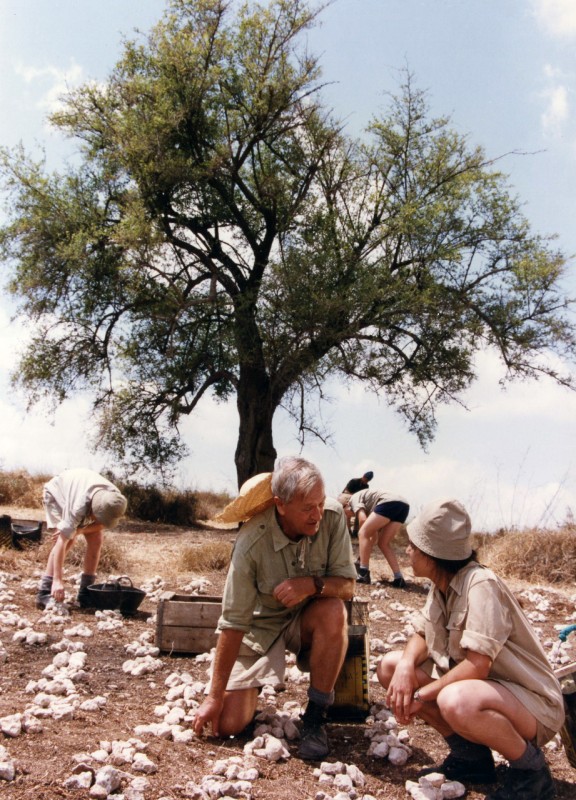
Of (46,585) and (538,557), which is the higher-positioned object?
(538,557)

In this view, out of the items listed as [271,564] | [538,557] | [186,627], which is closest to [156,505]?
[538,557]

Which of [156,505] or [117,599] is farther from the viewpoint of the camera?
[156,505]

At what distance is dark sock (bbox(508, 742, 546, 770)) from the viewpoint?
325 centimetres

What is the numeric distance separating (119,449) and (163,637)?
1368 centimetres

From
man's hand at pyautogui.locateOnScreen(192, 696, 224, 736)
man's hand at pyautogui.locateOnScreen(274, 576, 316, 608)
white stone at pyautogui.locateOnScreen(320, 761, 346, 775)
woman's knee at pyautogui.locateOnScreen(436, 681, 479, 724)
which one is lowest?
white stone at pyautogui.locateOnScreen(320, 761, 346, 775)

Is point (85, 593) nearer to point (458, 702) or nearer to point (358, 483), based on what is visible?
point (458, 702)

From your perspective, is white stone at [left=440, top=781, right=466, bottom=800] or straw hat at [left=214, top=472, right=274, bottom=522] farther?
straw hat at [left=214, top=472, right=274, bottom=522]

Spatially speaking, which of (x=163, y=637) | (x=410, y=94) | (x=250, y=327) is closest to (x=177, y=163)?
(x=250, y=327)

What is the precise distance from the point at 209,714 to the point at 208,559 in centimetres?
670

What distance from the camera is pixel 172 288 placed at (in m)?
18.4

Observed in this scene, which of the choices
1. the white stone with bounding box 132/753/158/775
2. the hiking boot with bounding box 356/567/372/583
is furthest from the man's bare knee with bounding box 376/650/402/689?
the hiking boot with bounding box 356/567/372/583

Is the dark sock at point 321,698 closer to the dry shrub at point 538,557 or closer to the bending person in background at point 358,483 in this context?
the dry shrub at point 538,557

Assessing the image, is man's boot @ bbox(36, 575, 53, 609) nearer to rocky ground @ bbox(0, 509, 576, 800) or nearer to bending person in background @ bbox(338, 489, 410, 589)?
rocky ground @ bbox(0, 509, 576, 800)

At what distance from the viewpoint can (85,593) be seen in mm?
7254
